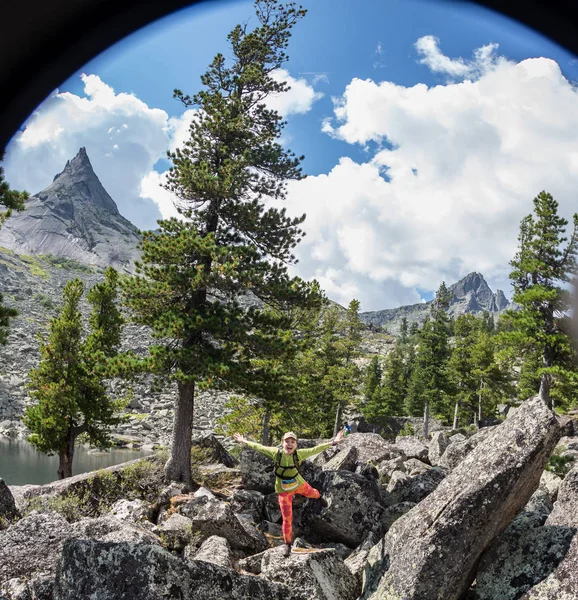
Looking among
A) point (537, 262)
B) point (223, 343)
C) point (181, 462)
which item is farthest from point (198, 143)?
point (537, 262)

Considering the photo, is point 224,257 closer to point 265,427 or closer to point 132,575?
point 132,575

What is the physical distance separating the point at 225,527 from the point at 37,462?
45766 mm

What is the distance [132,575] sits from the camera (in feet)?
18.9

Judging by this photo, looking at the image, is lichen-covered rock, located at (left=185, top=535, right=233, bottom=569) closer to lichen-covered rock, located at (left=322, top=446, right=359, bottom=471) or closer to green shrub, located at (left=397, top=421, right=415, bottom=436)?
lichen-covered rock, located at (left=322, top=446, right=359, bottom=471)

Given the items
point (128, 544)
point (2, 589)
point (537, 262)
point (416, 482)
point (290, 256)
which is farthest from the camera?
point (537, 262)

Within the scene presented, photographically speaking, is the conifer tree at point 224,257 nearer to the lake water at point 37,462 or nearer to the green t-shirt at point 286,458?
the green t-shirt at point 286,458

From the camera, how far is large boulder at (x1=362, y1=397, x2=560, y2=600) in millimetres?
6418

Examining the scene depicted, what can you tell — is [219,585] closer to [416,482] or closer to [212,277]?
[416,482]

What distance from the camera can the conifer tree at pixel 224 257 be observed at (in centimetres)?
1533

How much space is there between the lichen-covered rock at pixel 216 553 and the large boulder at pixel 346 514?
3.14m

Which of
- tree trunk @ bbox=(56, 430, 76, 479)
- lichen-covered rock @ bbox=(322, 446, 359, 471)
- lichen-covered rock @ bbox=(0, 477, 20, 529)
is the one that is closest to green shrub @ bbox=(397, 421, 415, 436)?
tree trunk @ bbox=(56, 430, 76, 479)

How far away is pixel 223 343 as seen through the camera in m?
16.2

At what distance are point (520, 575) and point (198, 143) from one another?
16795 mm

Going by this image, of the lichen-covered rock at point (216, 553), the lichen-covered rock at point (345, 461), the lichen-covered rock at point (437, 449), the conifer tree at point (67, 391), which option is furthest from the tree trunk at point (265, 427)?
the lichen-covered rock at point (216, 553)
